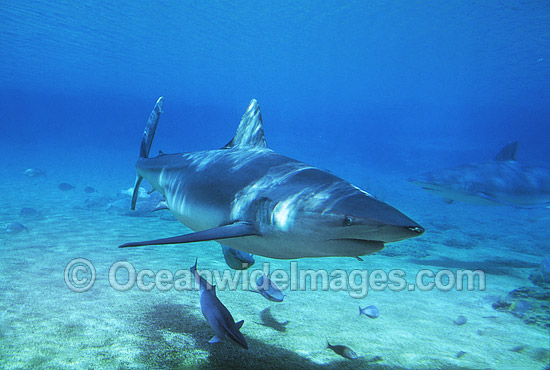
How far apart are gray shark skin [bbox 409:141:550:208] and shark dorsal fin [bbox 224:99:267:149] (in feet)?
19.2

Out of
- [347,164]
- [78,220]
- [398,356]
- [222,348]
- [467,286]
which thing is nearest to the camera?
[222,348]

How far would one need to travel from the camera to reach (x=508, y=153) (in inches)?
332

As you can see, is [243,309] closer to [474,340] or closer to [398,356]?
[398,356]

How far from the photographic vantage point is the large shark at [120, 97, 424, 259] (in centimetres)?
170

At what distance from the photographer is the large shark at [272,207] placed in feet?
5.57

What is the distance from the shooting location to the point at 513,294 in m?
4.93

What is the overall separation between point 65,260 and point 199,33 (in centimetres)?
3139

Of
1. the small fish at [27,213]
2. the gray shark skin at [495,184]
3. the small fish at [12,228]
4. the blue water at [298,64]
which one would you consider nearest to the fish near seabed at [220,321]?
the blue water at [298,64]

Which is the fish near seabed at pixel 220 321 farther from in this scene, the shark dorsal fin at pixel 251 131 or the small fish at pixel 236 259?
the shark dorsal fin at pixel 251 131

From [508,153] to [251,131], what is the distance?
28.9 ft

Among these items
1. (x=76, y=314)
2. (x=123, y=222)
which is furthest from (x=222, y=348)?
(x=123, y=222)

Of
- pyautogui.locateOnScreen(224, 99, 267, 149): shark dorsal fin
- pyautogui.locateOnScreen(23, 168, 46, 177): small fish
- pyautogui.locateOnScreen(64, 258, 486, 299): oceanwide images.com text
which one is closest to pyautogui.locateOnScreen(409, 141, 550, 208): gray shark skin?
pyautogui.locateOnScreen(64, 258, 486, 299): oceanwide images.com text

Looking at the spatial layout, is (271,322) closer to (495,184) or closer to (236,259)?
(236,259)

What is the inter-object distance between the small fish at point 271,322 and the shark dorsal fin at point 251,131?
213cm
